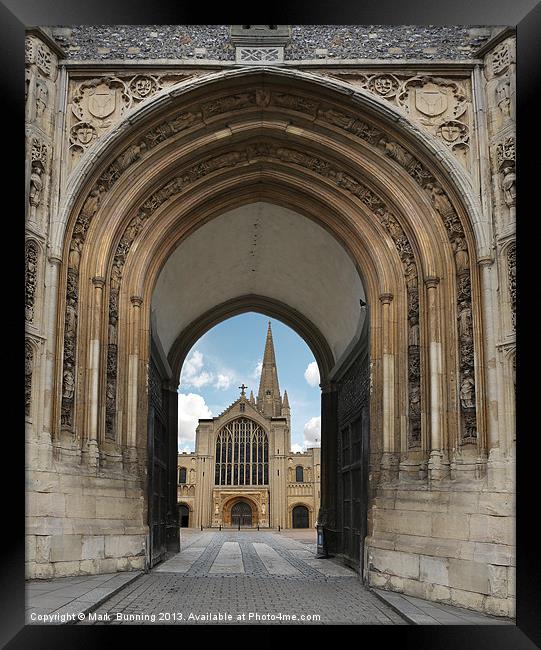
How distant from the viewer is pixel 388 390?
11516 millimetres

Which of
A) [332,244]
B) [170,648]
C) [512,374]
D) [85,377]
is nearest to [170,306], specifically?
[332,244]

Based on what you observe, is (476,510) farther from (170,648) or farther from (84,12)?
(84,12)

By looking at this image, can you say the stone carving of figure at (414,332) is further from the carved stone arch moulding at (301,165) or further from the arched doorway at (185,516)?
Result: the arched doorway at (185,516)

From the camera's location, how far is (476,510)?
370 inches

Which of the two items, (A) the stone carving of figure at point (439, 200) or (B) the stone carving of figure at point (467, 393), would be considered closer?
(B) the stone carving of figure at point (467, 393)

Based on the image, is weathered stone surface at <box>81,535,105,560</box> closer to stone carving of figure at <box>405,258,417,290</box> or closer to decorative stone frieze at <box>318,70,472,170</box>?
stone carving of figure at <box>405,258,417,290</box>

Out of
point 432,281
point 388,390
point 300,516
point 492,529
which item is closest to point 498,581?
point 492,529

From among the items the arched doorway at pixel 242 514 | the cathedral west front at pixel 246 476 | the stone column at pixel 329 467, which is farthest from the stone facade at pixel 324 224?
the arched doorway at pixel 242 514

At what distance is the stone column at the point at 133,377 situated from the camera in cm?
1148

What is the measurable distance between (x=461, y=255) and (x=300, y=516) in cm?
5121

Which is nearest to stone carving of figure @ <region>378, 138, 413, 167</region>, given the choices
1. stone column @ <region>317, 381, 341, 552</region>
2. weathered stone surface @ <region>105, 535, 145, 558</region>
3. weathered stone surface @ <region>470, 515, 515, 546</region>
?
weathered stone surface @ <region>470, 515, 515, 546</region>

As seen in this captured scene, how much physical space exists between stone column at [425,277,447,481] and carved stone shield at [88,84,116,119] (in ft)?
17.6

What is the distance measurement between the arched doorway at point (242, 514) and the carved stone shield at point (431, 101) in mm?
50725
